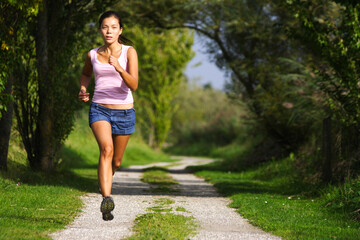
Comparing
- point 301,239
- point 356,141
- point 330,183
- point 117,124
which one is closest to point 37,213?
point 117,124

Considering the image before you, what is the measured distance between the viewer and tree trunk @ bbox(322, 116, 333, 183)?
38.5ft

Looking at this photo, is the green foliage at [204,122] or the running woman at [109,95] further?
the green foliage at [204,122]

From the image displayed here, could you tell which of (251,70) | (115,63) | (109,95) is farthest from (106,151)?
(251,70)

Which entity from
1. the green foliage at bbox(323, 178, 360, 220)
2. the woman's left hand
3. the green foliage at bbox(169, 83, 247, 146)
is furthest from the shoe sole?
the green foliage at bbox(169, 83, 247, 146)

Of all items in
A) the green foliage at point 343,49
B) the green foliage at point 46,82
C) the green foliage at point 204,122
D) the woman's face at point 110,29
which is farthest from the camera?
the green foliage at point 204,122

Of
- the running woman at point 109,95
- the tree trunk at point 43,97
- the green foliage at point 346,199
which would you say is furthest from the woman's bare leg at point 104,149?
the tree trunk at point 43,97

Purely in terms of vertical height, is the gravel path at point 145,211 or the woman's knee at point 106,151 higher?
the woman's knee at point 106,151

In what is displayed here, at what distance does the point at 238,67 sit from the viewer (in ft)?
64.6

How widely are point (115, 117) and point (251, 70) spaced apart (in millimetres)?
13277

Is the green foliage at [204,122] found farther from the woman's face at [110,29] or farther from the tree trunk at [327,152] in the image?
the woman's face at [110,29]

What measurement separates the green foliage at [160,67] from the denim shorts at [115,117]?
31.2 m

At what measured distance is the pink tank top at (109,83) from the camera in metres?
6.19

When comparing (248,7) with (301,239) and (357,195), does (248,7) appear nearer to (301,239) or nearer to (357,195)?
(357,195)

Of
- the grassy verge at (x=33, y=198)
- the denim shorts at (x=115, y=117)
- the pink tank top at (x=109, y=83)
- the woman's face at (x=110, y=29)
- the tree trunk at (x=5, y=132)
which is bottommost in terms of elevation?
the grassy verge at (x=33, y=198)
